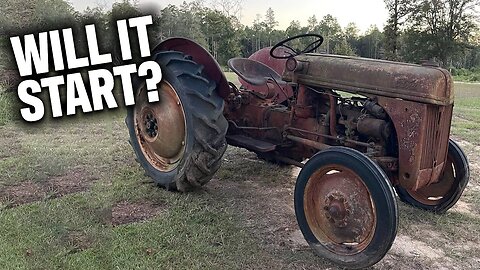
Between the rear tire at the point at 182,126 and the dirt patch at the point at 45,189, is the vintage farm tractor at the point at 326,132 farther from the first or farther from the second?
the dirt patch at the point at 45,189

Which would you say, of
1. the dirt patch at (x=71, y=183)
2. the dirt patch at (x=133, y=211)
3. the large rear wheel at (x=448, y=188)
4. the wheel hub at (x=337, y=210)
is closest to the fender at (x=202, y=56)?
the dirt patch at (x=133, y=211)

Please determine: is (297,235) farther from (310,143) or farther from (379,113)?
(379,113)

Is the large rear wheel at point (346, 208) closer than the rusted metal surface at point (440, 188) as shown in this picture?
Yes

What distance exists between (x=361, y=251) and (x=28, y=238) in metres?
2.34

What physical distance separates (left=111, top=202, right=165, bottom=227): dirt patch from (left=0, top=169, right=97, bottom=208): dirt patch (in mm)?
699

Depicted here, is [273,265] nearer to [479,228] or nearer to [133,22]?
[479,228]

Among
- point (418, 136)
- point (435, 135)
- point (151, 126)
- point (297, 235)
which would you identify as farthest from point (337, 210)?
point (151, 126)

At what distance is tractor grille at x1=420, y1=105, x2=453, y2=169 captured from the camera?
331cm

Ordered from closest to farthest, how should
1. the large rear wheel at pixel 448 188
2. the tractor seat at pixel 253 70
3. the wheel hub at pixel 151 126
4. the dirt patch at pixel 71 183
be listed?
the large rear wheel at pixel 448 188 < the dirt patch at pixel 71 183 < the wheel hub at pixel 151 126 < the tractor seat at pixel 253 70

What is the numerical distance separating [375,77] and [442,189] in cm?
133

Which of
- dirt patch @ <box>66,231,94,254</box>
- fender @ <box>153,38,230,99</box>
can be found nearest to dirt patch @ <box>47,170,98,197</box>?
dirt patch @ <box>66,231,94,254</box>

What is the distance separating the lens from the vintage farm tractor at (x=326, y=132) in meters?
3.17

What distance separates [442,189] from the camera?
4117mm

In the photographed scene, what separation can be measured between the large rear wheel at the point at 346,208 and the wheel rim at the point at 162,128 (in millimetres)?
1448
